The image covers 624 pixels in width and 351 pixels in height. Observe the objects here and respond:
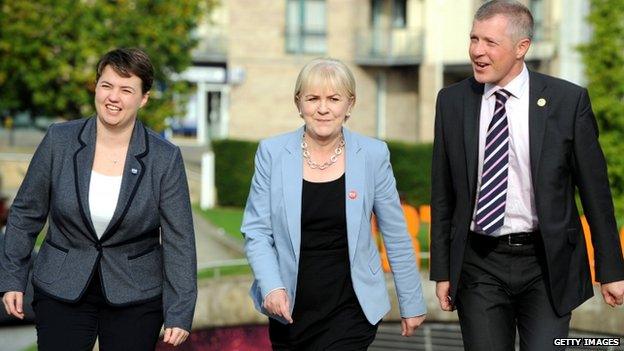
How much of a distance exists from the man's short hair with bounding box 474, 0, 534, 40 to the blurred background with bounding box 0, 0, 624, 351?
1.12 metres

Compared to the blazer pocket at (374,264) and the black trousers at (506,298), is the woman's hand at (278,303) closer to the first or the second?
the blazer pocket at (374,264)

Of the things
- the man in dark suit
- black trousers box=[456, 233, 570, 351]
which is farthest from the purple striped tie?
black trousers box=[456, 233, 570, 351]

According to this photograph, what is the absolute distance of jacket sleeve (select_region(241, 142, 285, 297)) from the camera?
5895 millimetres

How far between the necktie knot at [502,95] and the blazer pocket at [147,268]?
5.73 ft

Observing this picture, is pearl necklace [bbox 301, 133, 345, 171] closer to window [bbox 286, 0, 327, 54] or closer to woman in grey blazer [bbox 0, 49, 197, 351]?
woman in grey blazer [bbox 0, 49, 197, 351]

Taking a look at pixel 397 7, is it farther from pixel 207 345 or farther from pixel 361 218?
pixel 361 218

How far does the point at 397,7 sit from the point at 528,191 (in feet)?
152

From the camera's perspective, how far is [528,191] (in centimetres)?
600

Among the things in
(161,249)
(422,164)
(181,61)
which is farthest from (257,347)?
(422,164)

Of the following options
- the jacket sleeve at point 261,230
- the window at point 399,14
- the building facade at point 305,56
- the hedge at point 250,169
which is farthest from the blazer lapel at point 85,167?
the window at point 399,14

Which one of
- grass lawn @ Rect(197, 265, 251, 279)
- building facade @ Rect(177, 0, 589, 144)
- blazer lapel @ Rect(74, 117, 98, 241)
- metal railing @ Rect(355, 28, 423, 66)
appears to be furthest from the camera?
building facade @ Rect(177, 0, 589, 144)

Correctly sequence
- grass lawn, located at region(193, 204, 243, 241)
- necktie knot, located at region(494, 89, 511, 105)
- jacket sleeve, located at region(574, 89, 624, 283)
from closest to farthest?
jacket sleeve, located at region(574, 89, 624, 283) → necktie knot, located at region(494, 89, 511, 105) → grass lawn, located at region(193, 204, 243, 241)

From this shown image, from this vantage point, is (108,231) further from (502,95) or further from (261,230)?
(502,95)

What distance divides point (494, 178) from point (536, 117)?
35 cm
